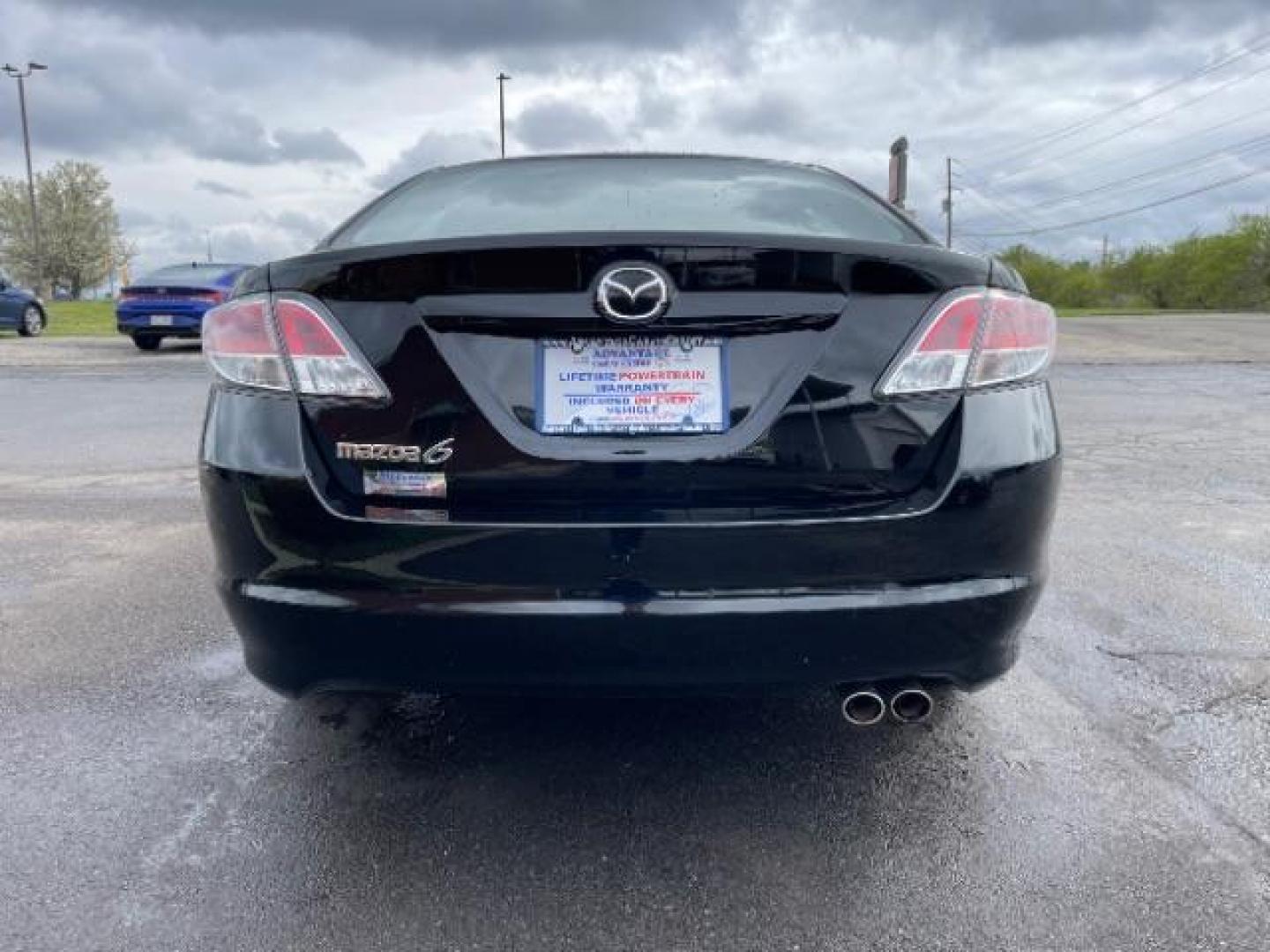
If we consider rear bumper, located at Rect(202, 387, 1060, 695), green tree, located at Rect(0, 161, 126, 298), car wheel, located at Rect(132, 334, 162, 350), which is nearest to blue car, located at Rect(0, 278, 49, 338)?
car wheel, located at Rect(132, 334, 162, 350)

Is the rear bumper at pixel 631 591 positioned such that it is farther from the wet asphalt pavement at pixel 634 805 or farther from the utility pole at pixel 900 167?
the utility pole at pixel 900 167

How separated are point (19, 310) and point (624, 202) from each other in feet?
74.7

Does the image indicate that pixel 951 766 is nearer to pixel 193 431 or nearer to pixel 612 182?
pixel 612 182

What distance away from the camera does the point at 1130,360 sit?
48.3ft

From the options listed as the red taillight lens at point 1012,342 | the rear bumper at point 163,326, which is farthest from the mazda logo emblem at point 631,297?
the rear bumper at point 163,326

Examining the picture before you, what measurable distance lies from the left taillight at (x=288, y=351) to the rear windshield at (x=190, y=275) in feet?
52.0

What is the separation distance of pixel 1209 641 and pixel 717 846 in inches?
83.6

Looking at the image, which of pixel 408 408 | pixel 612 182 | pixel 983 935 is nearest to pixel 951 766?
pixel 983 935

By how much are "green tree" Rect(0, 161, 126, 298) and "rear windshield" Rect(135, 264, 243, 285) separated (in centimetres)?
4874

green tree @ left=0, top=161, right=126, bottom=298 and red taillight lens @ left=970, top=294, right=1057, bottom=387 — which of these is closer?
red taillight lens @ left=970, top=294, right=1057, bottom=387

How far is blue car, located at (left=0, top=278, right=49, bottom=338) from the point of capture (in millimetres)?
21127

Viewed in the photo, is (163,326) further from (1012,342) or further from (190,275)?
(1012,342)

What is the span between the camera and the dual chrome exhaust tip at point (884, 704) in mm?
2154

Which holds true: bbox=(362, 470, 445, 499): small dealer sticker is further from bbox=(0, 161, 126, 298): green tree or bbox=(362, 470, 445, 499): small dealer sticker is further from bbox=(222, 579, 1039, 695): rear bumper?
bbox=(0, 161, 126, 298): green tree
